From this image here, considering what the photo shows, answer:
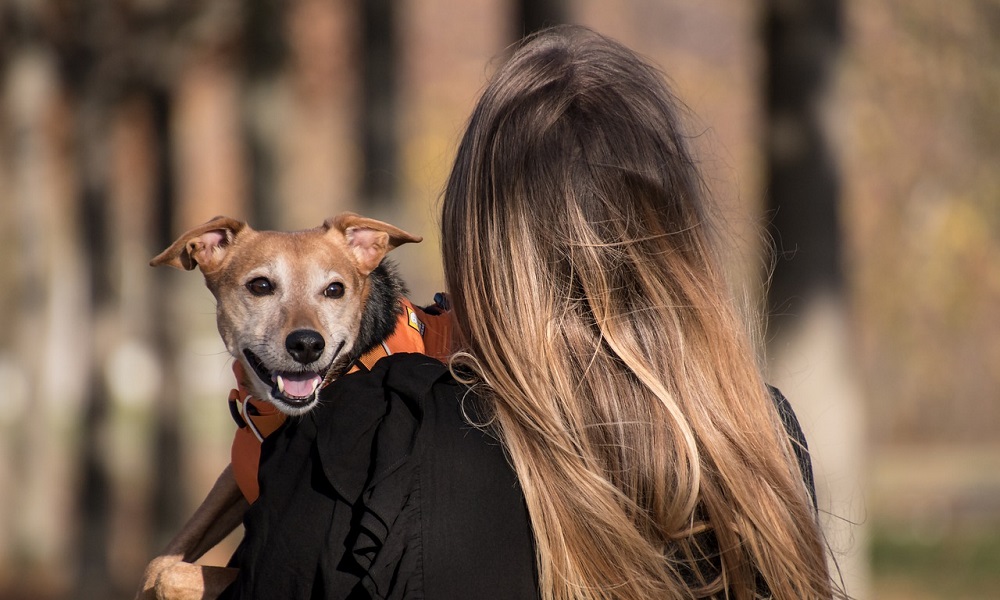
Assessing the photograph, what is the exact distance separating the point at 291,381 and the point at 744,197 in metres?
4.81

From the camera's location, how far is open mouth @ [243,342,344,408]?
120 inches

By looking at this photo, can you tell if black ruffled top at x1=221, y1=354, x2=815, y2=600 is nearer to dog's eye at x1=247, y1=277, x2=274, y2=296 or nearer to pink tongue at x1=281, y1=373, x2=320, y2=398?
pink tongue at x1=281, y1=373, x2=320, y2=398

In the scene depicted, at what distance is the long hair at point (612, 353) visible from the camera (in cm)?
230

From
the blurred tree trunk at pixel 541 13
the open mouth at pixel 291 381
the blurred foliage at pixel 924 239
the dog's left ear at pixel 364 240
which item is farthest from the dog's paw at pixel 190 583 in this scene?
the blurred foliage at pixel 924 239

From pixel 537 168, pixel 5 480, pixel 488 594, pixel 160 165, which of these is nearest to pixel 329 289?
pixel 537 168

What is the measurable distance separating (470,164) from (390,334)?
0.89m

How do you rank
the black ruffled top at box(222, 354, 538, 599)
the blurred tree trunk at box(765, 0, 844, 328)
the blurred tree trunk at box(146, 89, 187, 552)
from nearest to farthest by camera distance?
the black ruffled top at box(222, 354, 538, 599) → the blurred tree trunk at box(765, 0, 844, 328) → the blurred tree trunk at box(146, 89, 187, 552)

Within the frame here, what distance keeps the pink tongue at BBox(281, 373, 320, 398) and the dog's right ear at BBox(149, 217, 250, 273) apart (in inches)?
22.7

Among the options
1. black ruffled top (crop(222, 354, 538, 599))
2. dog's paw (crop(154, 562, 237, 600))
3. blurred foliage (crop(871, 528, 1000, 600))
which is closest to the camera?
black ruffled top (crop(222, 354, 538, 599))

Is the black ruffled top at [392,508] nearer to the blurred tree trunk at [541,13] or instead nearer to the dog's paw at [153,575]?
the dog's paw at [153,575]

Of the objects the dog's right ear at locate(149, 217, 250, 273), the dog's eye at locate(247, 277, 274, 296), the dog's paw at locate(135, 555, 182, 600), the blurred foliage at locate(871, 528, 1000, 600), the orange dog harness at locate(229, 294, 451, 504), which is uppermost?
the dog's right ear at locate(149, 217, 250, 273)

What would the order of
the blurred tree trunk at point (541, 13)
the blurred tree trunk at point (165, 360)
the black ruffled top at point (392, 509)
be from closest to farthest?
1. the black ruffled top at point (392, 509)
2. the blurred tree trunk at point (541, 13)
3. the blurred tree trunk at point (165, 360)

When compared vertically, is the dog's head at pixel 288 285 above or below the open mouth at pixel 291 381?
above

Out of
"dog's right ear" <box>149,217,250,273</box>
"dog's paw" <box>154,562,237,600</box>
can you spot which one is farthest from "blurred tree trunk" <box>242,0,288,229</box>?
"dog's paw" <box>154,562,237,600</box>
